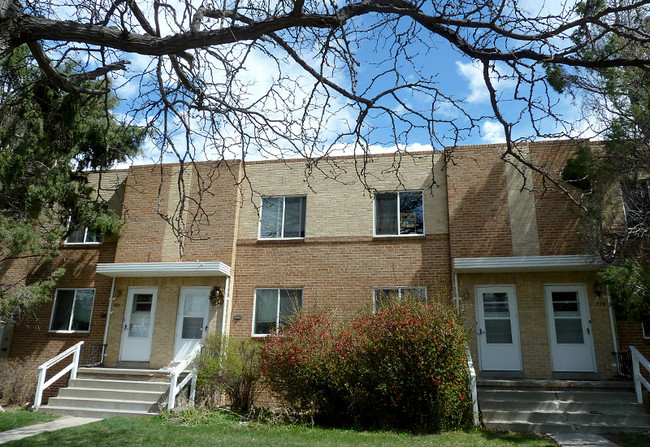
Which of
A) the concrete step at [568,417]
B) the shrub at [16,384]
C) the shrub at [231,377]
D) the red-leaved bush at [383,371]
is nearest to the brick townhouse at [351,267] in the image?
the shrub at [16,384]

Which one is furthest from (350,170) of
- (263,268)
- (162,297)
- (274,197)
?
(162,297)

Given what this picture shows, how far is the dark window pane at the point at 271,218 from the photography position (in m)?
16.0

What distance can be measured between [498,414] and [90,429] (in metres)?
8.51

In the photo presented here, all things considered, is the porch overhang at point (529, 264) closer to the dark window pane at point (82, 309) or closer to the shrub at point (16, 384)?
the dark window pane at point (82, 309)

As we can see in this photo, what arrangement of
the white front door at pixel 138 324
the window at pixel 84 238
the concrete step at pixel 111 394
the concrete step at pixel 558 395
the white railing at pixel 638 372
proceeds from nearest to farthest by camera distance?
the white railing at pixel 638 372 → the concrete step at pixel 558 395 → the concrete step at pixel 111 394 → the white front door at pixel 138 324 → the window at pixel 84 238

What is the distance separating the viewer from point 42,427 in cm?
1073

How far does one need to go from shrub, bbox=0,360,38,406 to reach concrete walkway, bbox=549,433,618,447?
1385 cm

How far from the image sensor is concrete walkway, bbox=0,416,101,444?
9570mm

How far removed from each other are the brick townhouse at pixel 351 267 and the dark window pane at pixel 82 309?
0.14 feet

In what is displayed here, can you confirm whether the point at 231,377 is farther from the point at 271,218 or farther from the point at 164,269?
the point at 271,218

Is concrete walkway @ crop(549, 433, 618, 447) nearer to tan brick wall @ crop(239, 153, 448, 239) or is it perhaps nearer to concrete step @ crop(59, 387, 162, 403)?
tan brick wall @ crop(239, 153, 448, 239)

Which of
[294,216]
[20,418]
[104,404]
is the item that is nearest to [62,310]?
[104,404]

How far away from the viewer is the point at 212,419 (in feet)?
37.1

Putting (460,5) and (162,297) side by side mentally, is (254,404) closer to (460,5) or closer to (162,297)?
(162,297)
